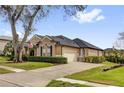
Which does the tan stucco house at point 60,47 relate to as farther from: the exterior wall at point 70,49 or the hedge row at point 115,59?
the hedge row at point 115,59

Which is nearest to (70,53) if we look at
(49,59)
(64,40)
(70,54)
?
(70,54)

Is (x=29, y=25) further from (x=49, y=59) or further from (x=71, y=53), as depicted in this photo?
(x=71, y=53)

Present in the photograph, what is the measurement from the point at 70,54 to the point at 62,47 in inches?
7.9

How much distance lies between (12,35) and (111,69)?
6.40ft

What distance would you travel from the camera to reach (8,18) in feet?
19.2

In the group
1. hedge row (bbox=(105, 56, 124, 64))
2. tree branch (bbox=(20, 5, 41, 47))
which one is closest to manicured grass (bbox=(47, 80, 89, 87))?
hedge row (bbox=(105, 56, 124, 64))

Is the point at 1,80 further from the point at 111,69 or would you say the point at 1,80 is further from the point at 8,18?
the point at 111,69

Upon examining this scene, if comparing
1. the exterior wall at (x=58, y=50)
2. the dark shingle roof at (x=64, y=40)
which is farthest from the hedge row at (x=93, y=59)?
the exterior wall at (x=58, y=50)

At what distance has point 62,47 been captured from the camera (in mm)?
5887

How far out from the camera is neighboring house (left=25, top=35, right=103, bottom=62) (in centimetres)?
576

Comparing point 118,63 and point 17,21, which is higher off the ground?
point 17,21
